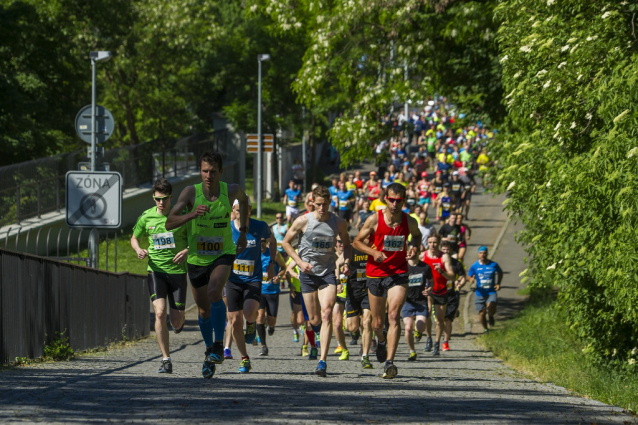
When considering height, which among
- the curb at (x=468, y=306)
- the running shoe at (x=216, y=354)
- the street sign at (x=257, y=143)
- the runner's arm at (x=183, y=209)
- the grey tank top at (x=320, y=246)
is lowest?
the curb at (x=468, y=306)

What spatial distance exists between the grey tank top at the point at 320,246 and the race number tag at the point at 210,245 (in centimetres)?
169

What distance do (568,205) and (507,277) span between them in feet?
51.1

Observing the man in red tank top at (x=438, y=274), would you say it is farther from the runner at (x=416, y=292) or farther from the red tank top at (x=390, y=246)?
the red tank top at (x=390, y=246)

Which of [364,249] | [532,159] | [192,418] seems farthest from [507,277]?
[192,418]

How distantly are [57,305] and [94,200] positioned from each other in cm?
313

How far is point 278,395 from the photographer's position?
7879mm

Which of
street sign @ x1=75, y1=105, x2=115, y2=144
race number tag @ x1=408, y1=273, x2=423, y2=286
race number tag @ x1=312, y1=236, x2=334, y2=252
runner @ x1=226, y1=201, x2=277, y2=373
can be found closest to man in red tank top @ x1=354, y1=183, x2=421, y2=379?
race number tag @ x1=312, y1=236, x2=334, y2=252

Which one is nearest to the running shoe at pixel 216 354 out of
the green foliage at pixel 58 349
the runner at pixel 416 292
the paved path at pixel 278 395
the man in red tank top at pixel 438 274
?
the paved path at pixel 278 395

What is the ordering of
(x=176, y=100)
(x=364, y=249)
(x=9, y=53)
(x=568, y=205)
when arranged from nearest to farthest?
(x=364, y=249) < (x=568, y=205) < (x=9, y=53) < (x=176, y=100)

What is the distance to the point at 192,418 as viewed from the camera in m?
6.53

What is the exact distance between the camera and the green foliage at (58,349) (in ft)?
36.9

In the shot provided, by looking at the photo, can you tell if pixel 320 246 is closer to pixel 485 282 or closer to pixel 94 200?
pixel 94 200

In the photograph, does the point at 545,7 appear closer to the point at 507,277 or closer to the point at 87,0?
the point at 507,277

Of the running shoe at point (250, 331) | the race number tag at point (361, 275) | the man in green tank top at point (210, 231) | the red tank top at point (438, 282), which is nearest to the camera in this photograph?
the man in green tank top at point (210, 231)
